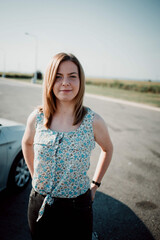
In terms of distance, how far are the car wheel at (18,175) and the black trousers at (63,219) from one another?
1401 mm

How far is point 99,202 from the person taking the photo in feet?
9.20

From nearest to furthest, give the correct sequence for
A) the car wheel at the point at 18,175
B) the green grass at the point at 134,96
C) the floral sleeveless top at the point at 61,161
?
the floral sleeveless top at the point at 61,161, the car wheel at the point at 18,175, the green grass at the point at 134,96

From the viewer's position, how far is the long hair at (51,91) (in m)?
1.35

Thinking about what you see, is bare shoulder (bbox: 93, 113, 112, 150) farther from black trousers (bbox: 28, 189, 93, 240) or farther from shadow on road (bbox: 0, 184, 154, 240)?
shadow on road (bbox: 0, 184, 154, 240)

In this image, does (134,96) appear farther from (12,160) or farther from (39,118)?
(39,118)

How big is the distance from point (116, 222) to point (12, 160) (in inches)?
76.2

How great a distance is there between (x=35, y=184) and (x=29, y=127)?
52cm

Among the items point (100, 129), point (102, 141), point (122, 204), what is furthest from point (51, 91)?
point (122, 204)

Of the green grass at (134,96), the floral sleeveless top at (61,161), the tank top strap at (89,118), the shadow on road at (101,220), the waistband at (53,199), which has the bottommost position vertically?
the shadow on road at (101,220)

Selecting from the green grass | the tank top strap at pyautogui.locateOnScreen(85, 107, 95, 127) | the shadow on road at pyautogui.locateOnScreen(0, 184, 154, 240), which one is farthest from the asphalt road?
the green grass

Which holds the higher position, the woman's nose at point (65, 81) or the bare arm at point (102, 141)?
the woman's nose at point (65, 81)

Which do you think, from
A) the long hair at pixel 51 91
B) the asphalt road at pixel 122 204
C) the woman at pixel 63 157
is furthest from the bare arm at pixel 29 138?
the asphalt road at pixel 122 204

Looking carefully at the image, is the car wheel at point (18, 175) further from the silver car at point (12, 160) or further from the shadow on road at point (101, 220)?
the shadow on road at point (101, 220)

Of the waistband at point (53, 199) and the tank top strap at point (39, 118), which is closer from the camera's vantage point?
the waistband at point (53, 199)
